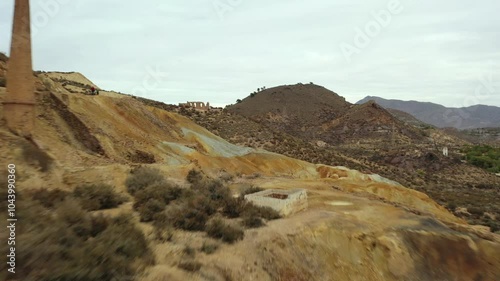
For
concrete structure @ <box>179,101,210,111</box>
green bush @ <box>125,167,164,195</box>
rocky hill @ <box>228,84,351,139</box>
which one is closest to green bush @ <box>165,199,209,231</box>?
green bush @ <box>125,167,164,195</box>

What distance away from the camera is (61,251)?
22.4 feet

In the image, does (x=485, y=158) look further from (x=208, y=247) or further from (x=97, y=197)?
(x=97, y=197)

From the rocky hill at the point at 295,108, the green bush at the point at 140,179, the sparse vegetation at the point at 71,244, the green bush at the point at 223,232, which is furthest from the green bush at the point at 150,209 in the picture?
the rocky hill at the point at 295,108

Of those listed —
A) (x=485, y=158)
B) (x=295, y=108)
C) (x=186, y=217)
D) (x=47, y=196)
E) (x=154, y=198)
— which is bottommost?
(x=485, y=158)

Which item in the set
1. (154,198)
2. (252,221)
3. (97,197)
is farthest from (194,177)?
(97,197)

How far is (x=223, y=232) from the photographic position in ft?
37.1

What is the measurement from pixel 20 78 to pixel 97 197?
553 centimetres

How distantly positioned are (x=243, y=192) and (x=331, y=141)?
76.0m

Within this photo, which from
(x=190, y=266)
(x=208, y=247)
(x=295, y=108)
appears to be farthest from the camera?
(x=295, y=108)

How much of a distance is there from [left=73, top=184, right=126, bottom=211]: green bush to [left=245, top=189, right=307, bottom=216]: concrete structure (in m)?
5.54

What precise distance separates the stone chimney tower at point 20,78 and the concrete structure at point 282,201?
9096 mm

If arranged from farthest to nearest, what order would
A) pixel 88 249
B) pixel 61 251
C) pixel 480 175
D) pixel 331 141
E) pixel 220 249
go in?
pixel 331 141 → pixel 480 175 → pixel 220 249 → pixel 88 249 → pixel 61 251

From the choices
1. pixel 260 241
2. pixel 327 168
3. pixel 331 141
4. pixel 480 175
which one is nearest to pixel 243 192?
pixel 260 241

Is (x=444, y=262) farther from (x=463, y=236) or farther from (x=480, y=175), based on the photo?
(x=480, y=175)
